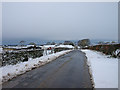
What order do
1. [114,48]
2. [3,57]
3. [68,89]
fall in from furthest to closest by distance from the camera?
[114,48] → [3,57] → [68,89]

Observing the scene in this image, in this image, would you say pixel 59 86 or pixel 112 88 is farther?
pixel 59 86

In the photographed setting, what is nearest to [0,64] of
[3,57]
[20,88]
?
[3,57]

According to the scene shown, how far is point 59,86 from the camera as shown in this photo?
571 cm

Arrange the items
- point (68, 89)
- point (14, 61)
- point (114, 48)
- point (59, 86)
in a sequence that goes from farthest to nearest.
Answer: point (114, 48), point (14, 61), point (59, 86), point (68, 89)

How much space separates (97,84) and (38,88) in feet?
8.88

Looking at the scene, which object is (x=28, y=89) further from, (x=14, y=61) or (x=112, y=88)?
(x=14, y=61)

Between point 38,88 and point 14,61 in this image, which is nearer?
point 38,88

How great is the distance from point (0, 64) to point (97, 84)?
9.25m

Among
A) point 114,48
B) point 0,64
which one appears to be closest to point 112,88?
point 0,64

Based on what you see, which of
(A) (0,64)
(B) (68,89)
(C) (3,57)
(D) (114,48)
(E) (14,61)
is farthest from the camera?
(D) (114,48)

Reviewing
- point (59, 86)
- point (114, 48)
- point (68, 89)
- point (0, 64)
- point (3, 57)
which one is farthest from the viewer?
point (114, 48)

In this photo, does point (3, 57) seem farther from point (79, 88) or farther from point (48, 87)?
point (79, 88)

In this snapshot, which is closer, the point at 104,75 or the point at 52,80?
the point at 52,80

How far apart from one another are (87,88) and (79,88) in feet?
1.16
